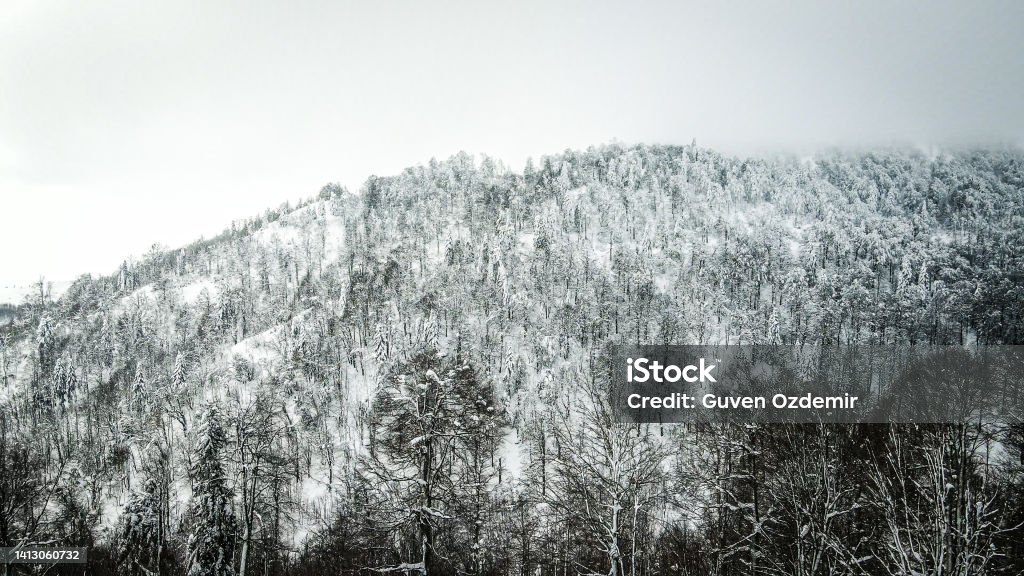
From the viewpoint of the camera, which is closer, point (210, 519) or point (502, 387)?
point (210, 519)

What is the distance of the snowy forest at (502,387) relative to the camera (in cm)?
989

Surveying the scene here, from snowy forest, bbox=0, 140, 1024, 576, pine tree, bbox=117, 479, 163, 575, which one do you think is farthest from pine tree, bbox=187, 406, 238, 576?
pine tree, bbox=117, 479, 163, 575

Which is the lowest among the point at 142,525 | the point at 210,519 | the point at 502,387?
the point at 142,525

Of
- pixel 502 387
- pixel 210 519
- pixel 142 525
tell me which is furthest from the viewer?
pixel 502 387

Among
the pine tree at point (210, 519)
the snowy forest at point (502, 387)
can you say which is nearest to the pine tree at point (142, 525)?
the snowy forest at point (502, 387)

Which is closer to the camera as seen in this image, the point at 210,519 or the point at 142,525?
the point at 210,519

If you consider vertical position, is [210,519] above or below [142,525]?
above

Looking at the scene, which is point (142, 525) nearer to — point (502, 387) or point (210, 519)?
point (210, 519)

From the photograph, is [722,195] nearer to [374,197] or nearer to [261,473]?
[374,197]

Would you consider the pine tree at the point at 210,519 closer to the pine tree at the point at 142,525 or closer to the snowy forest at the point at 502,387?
the snowy forest at the point at 502,387

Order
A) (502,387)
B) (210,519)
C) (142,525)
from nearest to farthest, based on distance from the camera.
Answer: (210,519), (142,525), (502,387)

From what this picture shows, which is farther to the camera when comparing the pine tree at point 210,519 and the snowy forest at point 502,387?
the pine tree at point 210,519

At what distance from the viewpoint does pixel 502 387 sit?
6994 centimetres

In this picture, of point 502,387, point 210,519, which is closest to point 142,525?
point 210,519
